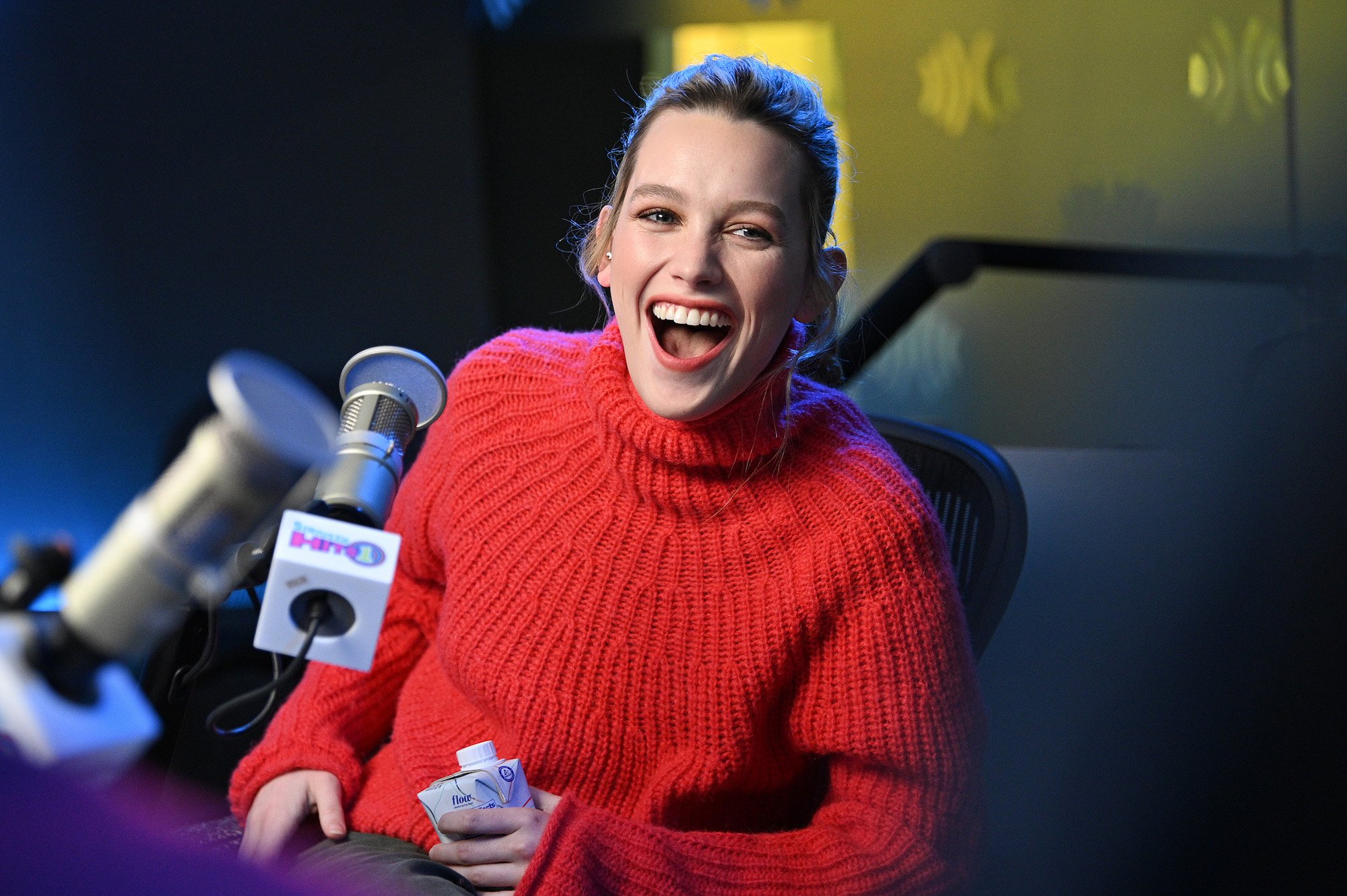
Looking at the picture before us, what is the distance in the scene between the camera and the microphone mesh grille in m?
0.73

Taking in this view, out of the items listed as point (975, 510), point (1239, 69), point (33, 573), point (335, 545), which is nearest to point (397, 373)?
point (335, 545)

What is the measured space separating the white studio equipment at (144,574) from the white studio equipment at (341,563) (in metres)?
0.14

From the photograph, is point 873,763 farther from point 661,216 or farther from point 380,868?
point 661,216

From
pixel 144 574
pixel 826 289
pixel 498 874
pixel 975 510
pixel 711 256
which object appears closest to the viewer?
pixel 144 574

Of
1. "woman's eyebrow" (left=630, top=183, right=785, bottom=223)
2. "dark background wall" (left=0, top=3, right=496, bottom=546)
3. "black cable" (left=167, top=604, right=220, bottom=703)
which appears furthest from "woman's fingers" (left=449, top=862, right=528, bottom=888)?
"dark background wall" (left=0, top=3, right=496, bottom=546)

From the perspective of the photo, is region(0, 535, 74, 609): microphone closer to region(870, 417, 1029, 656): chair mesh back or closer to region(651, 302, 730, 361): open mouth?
region(651, 302, 730, 361): open mouth

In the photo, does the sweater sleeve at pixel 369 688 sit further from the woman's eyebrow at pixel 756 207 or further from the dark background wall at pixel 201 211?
the dark background wall at pixel 201 211

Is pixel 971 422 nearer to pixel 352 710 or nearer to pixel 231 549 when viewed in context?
pixel 352 710

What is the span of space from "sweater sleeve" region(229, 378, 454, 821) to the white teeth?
35cm

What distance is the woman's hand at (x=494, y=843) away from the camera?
40.3 inches

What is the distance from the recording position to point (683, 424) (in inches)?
45.8

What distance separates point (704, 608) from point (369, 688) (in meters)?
0.43

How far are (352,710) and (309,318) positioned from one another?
2.42m

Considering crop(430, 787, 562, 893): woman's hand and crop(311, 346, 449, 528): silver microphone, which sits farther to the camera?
crop(430, 787, 562, 893): woman's hand
